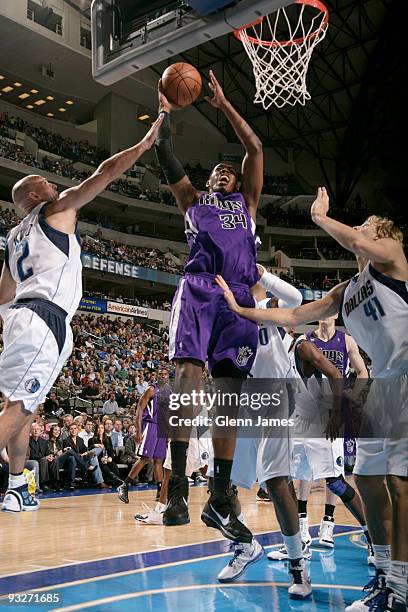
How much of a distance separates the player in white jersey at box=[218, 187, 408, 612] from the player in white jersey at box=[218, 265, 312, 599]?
0.61m

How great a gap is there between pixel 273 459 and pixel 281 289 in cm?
130

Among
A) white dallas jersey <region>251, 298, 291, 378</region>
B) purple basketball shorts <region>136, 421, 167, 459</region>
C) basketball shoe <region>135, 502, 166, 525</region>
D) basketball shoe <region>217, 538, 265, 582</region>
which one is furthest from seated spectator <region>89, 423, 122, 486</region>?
white dallas jersey <region>251, 298, 291, 378</region>

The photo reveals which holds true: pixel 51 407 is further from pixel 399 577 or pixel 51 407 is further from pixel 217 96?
pixel 399 577

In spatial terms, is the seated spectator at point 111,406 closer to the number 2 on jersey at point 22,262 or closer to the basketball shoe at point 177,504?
the number 2 on jersey at point 22,262

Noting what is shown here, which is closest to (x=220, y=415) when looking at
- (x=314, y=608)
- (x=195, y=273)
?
(x=195, y=273)

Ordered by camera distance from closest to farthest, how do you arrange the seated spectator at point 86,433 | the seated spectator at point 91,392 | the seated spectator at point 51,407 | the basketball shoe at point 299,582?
the basketball shoe at point 299,582, the seated spectator at point 86,433, the seated spectator at point 51,407, the seated spectator at point 91,392

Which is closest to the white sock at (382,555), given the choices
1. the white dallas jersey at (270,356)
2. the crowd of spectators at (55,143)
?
the white dallas jersey at (270,356)

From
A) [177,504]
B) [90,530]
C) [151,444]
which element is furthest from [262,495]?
[177,504]

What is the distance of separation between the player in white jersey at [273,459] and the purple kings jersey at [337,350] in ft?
4.52

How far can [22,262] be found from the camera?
3943 millimetres

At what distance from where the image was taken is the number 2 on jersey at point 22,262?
392 centimetres

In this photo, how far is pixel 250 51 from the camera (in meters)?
9.16

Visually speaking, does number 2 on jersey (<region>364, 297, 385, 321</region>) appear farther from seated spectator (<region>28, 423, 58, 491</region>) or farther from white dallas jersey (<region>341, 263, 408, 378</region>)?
seated spectator (<region>28, 423, 58, 491</region>)

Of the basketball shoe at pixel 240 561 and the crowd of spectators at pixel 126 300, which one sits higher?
the crowd of spectators at pixel 126 300
